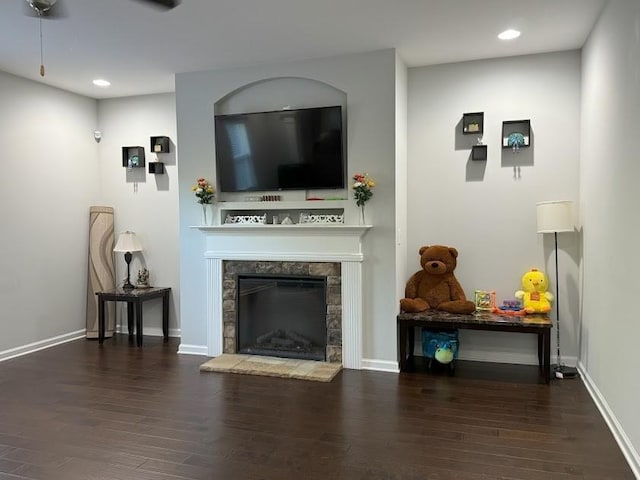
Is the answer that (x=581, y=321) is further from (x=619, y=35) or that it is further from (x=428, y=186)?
(x=619, y=35)

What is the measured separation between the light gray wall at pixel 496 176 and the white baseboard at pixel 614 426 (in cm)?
67

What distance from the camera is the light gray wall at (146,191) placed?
5918 millimetres

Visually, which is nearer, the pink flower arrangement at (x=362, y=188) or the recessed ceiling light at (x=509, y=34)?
the recessed ceiling light at (x=509, y=34)

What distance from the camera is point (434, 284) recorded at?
4777mm

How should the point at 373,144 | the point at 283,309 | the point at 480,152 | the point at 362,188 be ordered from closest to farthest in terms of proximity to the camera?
the point at 362,188
the point at 373,144
the point at 480,152
the point at 283,309

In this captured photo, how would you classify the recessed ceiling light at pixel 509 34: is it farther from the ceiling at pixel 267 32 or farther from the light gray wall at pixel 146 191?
the light gray wall at pixel 146 191

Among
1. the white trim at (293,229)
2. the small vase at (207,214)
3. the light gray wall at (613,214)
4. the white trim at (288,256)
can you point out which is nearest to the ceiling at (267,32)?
the light gray wall at (613,214)

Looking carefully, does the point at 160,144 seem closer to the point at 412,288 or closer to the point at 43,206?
the point at 43,206

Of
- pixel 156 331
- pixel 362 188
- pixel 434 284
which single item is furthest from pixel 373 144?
pixel 156 331

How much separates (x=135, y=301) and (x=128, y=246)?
712mm

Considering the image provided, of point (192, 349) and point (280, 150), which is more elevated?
point (280, 150)

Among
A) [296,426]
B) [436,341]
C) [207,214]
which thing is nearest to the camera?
[296,426]

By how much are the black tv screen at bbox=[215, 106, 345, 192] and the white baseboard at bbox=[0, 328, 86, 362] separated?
2575 mm

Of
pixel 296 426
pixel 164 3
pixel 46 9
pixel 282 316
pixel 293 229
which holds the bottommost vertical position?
pixel 296 426
